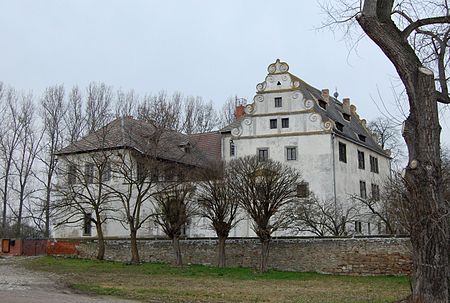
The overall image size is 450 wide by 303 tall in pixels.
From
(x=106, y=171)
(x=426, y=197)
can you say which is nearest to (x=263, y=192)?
(x=106, y=171)

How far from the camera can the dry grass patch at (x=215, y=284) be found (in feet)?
49.4

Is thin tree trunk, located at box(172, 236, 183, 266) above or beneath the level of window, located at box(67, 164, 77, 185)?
beneath

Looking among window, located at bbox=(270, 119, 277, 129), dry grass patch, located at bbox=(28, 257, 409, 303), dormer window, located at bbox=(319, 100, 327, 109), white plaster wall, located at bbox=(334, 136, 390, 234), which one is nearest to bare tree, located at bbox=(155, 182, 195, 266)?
dry grass patch, located at bbox=(28, 257, 409, 303)

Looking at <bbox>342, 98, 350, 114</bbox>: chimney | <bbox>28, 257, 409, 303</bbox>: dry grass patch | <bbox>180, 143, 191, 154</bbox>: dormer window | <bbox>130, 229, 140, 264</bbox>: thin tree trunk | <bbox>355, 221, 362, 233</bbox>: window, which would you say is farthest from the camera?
<bbox>342, 98, 350, 114</bbox>: chimney

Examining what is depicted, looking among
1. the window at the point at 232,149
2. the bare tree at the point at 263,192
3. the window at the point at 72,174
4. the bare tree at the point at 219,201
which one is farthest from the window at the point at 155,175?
the window at the point at 232,149

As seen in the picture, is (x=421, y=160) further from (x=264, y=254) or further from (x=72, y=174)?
(x=72, y=174)

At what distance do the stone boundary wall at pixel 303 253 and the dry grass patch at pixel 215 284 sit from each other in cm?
95

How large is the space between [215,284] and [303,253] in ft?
27.3

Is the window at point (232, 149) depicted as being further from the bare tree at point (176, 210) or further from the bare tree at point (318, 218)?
the bare tree at point (176, 210)

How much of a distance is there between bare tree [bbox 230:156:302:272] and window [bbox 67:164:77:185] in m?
11.7

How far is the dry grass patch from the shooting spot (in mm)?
15070

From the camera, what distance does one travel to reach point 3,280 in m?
18.9

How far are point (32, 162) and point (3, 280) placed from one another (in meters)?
26.9

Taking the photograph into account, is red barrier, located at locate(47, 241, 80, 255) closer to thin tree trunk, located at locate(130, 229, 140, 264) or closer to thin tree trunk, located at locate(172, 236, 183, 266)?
thin tree trunk, located at locate(130, 229, 140, 264)
